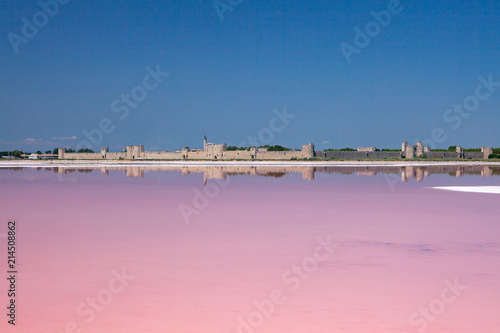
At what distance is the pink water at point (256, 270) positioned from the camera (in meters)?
4.96

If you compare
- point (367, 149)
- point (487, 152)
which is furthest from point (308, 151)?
point (487, 152)

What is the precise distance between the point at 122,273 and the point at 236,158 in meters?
70.1

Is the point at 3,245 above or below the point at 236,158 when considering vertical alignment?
below

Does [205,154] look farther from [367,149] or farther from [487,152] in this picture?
[487,152]

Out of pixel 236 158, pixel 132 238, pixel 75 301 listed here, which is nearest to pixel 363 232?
pixel 132 238

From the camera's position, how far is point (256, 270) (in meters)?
6.78

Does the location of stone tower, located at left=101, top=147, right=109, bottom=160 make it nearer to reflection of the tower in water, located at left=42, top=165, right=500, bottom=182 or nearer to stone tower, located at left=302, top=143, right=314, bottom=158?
stone tower, located at left=302, top=143, right=314, bottom=158

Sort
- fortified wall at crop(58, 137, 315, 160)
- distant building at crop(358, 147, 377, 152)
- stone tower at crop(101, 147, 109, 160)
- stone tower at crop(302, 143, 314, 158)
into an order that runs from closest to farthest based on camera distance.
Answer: stone tower at crop(302, 143, 314, 158) < fortified wall at crop(58, 137, 315, 160) < distant building at crop(358, 147, 377, 152) < stone tower at crop(101, 147, 109, 160)

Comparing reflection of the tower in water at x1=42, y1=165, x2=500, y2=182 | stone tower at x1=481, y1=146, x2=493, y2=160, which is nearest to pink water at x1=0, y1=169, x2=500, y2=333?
reflection of the tower in water at x1=42, y1=165, x2=500, y2=182

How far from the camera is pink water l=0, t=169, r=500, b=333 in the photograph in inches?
195

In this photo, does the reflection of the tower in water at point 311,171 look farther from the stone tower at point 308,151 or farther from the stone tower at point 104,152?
the stone tower at point 104,152

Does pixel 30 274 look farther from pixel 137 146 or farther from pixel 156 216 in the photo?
pixel 137 146

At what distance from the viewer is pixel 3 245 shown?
28.1 ft

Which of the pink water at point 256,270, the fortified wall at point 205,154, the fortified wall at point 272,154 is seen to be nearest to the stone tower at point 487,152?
the fortified wall at point 272,154
